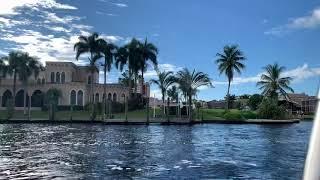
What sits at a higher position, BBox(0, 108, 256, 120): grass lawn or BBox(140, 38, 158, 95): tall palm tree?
BBox(140, 38, 158, 95): tall palm tree

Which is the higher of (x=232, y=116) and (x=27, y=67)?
(x=27, y=67)

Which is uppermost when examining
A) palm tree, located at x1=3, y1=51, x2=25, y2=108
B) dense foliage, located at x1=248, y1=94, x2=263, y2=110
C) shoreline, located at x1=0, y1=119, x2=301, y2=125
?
palm tree, located at x1=3, y1=51, x2=25, y2=108

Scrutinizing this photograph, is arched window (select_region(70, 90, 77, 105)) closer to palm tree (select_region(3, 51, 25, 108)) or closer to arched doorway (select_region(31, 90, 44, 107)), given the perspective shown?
arched doorway (select_region(31, 90, 44, 107))

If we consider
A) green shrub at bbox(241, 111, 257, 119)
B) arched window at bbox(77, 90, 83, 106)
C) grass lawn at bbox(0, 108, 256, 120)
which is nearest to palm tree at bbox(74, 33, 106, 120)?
grass lawn at bbox(0, 108, 256, 120)

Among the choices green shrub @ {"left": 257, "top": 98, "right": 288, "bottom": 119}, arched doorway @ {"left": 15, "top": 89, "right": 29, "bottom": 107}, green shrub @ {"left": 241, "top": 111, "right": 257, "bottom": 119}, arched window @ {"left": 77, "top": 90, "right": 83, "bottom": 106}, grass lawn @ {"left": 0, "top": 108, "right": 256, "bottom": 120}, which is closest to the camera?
grass lawn @ {"left": 0, "top": 108, "right": 256, "bottom": 120}

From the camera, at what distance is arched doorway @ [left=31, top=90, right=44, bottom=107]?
106 metres

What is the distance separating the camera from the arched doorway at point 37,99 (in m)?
106

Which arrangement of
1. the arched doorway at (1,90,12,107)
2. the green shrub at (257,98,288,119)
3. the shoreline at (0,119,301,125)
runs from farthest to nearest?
the arched doorway at (1,90,12,107) < the green shrub at (257,98,288,119) < the shoreline at (0,119,301,125)

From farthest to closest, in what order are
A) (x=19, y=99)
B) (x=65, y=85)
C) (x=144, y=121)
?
(x=19, y=99) < (x=65, y=85) < (x=144, y=121)

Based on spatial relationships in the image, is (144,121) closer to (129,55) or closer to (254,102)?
(129,55)

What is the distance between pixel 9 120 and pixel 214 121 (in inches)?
1340

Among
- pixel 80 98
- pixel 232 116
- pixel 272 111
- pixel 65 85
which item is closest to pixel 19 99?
pixel 65 85

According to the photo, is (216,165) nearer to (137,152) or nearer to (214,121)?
(137,152)

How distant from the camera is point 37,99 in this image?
106750mm
